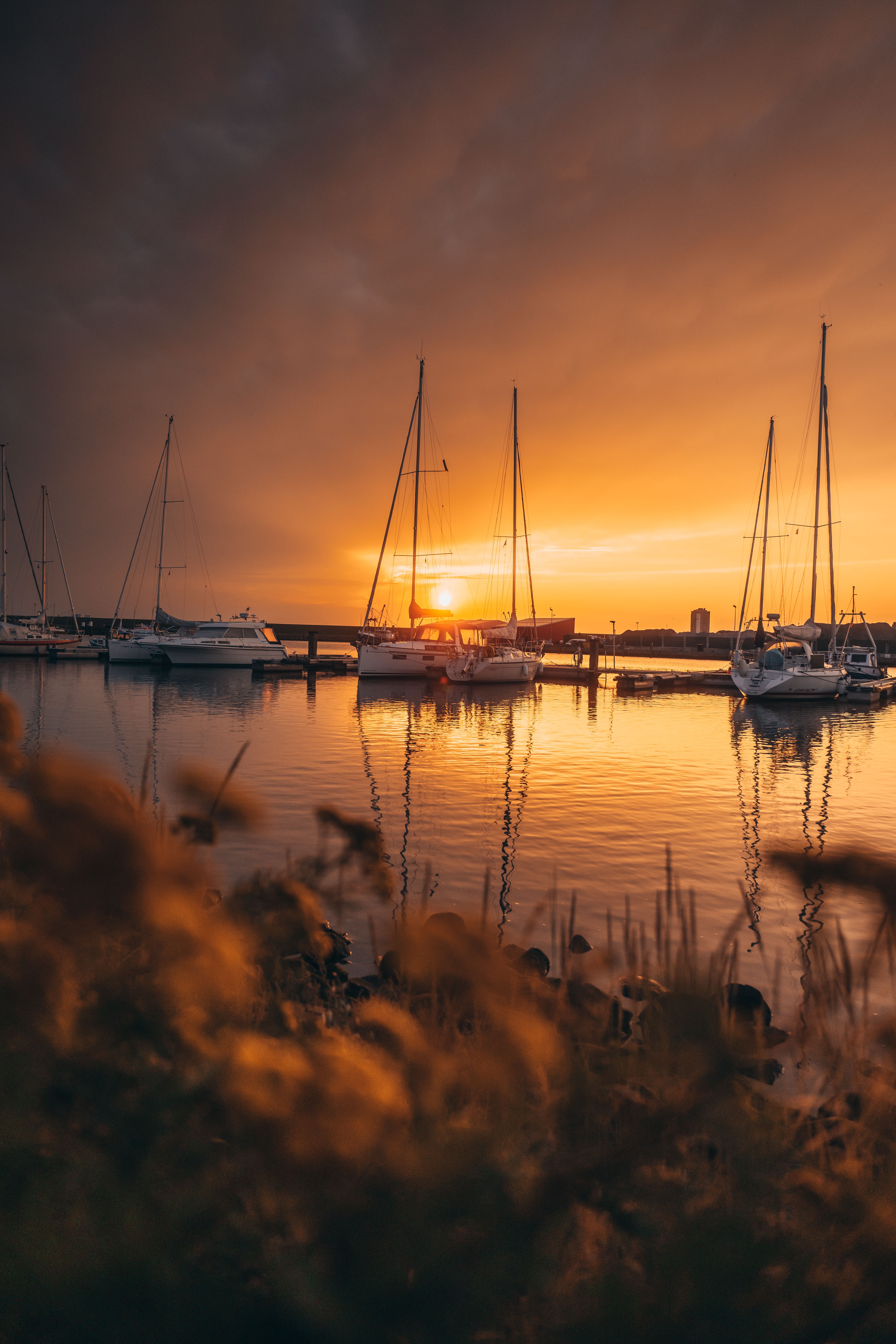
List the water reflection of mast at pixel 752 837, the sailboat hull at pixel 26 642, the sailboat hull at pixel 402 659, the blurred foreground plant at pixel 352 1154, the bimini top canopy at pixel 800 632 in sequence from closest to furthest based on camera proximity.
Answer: the blurred foreground plant at pixel 352 1154 → the water reflection of mast at pixel 752 837 → the bimini top canopy at pixel 800 632 → the sailboat hull at pixel 402 659 → the sailboat hull at pixel 26 642

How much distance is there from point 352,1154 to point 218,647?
57785mm

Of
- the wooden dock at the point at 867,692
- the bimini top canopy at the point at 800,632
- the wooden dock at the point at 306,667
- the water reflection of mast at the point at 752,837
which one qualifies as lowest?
the water reflection of mast at the point at 752,837

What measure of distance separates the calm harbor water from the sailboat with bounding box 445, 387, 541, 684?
7389 mm

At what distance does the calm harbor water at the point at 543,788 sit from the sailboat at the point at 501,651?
24.2ft

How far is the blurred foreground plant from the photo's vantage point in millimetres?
2453

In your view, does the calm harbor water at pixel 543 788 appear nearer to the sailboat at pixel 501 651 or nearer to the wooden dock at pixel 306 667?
the sailboat at pixel 501 651

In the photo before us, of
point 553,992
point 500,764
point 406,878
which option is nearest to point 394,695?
point 500,764

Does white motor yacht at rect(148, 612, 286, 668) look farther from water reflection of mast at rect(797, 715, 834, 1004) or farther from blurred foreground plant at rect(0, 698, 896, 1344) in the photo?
blurred foreground plant at rect(0, 698, 896, 1344)

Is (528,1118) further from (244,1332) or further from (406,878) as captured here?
(406,878)

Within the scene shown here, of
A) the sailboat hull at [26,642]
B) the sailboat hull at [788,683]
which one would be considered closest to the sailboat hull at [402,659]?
the sailboat hull at [788,683]

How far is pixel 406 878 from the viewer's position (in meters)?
9.71

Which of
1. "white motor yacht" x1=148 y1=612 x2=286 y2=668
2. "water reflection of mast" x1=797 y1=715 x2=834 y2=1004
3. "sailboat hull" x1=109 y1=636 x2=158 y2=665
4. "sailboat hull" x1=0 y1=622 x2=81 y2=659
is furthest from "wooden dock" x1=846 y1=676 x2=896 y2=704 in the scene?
"sailboat hull" x1=0 y1=622 x2=81 y2=659

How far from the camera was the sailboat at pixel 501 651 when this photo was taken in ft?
150

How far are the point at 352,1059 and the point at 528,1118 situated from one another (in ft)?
2.97
